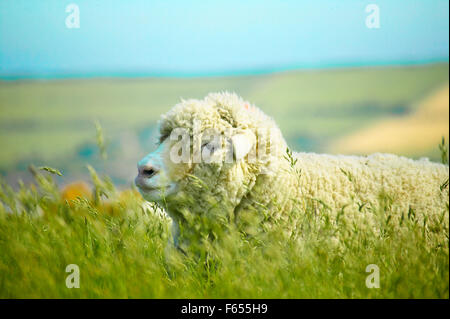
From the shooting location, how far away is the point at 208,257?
2818 millimetres

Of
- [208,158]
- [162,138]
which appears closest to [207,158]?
[208,158]

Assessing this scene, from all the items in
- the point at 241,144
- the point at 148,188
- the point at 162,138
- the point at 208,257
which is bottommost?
the point at 208,257

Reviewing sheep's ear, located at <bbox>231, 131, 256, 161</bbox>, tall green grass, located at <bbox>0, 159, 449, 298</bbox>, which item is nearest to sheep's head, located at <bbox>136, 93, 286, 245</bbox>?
sheep's ear, located at <bbox>231, 131, 256, 161</bbox>

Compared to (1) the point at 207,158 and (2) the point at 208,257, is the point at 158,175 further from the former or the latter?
(2) the point at 208,257

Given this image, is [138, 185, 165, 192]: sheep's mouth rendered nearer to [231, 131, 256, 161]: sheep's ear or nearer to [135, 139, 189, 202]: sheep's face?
[135, 139, 189, 202]: sheep's face

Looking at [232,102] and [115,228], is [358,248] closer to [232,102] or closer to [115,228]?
[232,102]

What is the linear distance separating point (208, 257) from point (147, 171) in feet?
2.38

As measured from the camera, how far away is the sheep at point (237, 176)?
124 inches

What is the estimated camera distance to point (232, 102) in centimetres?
341

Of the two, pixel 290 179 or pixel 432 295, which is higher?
pixel 290 179
